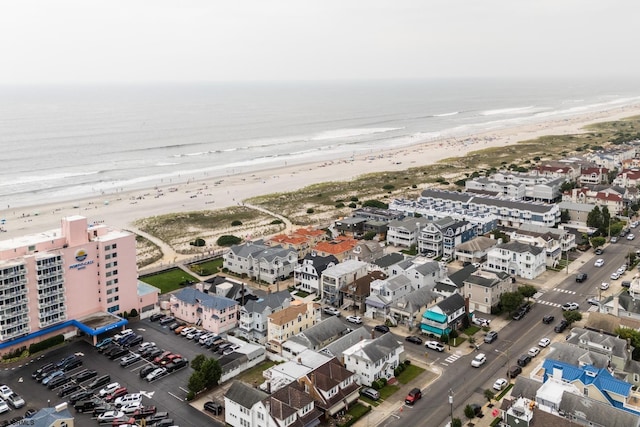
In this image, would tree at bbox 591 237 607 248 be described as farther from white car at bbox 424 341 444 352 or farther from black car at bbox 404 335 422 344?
black car at bbox 404 335 422 344

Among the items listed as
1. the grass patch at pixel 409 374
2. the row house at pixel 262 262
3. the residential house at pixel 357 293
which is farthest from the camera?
the row house at pixel 262 262

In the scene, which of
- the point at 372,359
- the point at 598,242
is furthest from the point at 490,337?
the point at 598,242

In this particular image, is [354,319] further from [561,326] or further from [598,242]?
[598,242]

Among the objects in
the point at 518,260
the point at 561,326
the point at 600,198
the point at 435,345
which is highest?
the point at 600,198

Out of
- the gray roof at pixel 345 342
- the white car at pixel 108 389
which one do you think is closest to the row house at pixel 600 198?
the gray roof at pixel 345 342

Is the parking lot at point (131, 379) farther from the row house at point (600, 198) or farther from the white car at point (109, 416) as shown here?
the row house at point (600, 198)

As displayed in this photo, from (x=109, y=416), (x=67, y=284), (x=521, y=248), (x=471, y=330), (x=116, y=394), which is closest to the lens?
(x=109, y=416)
